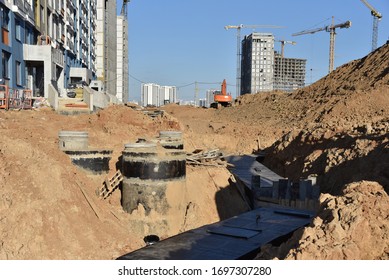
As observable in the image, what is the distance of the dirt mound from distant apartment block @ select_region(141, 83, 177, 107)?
10425 centimetres

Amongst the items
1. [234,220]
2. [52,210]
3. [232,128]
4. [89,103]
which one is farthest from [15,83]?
[234,220]

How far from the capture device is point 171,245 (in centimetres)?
545

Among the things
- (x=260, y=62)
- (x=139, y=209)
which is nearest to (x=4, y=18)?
(x=139, y=209)

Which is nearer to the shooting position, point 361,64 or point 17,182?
point 17,182

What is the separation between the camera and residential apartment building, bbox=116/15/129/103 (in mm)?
60744

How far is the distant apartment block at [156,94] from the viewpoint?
10959 centimetres

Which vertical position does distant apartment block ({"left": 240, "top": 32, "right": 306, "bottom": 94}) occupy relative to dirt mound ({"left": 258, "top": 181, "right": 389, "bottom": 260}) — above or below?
above

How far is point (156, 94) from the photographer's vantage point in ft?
365

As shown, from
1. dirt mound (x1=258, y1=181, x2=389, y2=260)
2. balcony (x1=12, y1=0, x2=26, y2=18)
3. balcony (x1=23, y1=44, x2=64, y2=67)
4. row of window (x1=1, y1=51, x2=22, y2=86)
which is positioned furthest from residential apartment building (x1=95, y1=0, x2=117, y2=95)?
dirt mound (x1=258, y1=181, x2=389, y2=260)

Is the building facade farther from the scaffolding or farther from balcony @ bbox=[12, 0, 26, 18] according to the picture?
the scaffolding

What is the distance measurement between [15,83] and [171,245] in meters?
19.1

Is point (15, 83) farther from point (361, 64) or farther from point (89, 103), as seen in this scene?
point (361, 64)

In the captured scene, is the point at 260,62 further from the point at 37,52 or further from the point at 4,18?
the point at 4,18

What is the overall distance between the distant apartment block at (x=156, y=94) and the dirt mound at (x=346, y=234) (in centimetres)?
10425
